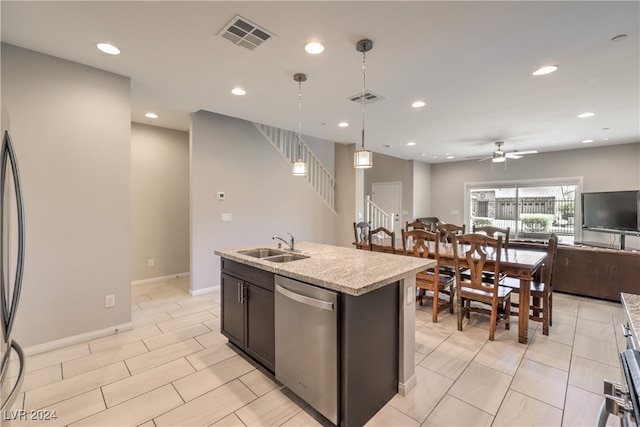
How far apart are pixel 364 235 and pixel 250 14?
11.3 feet

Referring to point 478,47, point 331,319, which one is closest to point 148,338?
point 331,319

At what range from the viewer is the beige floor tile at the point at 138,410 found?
178 cm

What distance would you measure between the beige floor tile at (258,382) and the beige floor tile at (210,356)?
0.38 meters

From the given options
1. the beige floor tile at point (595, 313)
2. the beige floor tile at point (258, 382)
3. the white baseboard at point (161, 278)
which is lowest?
the beige floor tile at point (258, 382)

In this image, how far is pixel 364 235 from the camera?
4637mm

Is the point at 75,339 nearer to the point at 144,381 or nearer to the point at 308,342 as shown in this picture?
the point at 144,381

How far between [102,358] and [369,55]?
144 inches

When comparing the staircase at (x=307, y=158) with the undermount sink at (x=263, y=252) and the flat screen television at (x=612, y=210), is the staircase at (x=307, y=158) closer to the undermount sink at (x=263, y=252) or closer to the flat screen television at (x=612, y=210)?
the undermount sink at (x=263, y=252)

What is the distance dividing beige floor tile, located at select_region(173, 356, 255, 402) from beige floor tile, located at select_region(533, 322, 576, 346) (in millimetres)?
3051

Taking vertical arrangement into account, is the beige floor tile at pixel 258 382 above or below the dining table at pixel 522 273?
below

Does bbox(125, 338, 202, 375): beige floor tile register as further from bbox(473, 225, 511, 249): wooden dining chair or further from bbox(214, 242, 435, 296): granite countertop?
bbox(473, 225, 511, 249): wooden dining chair

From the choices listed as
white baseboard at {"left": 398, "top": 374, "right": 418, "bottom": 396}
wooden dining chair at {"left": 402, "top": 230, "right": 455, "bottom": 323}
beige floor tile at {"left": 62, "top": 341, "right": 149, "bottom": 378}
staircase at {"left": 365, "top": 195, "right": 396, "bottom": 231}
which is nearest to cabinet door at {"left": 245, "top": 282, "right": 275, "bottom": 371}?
white baseboard at {"left": 398, "top": 374, "right": 418, "bottom": 396}

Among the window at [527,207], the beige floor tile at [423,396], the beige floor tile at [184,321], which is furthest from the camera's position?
the window at [527,207]

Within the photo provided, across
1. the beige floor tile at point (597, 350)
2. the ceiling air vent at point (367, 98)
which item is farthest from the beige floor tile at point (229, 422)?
the ceiling air vent at point (367, 98)
